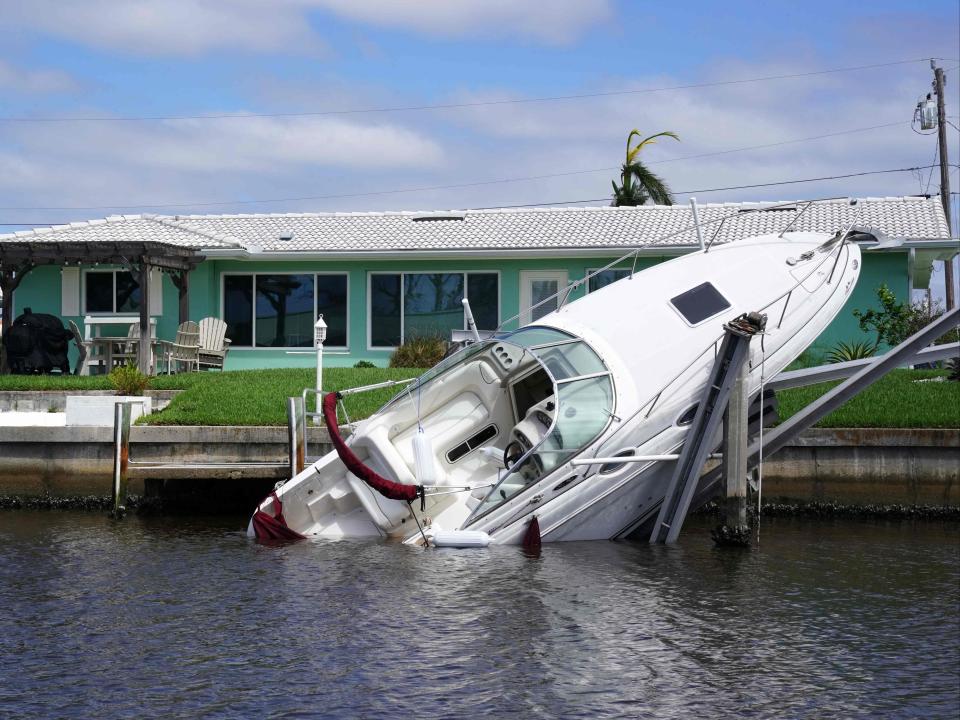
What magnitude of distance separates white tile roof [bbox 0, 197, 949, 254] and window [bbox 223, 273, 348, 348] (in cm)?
76

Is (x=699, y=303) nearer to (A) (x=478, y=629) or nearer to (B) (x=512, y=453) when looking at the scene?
(B) (x=512, y=453)

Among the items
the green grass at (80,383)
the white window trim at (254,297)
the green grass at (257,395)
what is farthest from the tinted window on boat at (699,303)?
the white window trim at (254,297)

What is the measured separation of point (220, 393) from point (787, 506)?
351 inches

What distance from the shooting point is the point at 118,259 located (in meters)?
23.9

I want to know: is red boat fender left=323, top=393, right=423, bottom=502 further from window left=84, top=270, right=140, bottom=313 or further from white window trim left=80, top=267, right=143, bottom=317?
window left=84, top=270, right=140, bottom=313

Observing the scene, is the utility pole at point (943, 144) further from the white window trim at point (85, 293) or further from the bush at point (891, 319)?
the white window trim at point (85, 293)

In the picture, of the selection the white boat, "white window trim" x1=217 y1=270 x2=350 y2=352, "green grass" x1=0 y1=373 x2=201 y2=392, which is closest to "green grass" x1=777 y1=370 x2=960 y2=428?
the white boat

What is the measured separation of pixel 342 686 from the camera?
9148 mm

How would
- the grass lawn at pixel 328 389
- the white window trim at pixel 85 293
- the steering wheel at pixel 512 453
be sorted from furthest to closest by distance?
the white window trim at pixel 85 293 < the grass lawn at pixel 328 389 < the steering wheel at pixel 512 453

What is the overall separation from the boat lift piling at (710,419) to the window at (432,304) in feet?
40.8

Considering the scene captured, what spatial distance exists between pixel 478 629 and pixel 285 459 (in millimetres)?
7037

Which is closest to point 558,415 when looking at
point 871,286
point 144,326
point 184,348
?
point 144,326

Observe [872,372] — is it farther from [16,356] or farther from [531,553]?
[16,356]

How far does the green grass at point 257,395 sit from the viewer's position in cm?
1817
